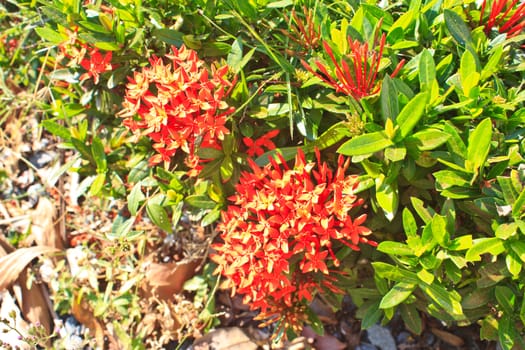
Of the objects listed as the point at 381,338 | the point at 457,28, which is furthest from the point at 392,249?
the point at 381,338

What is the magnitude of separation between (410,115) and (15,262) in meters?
2.15

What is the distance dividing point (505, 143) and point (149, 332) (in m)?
1.86

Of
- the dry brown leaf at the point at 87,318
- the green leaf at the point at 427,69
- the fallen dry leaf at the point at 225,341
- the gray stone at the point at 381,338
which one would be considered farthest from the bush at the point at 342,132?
the dry brown leaf at the point at 87,318

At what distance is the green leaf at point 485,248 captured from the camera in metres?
1.61

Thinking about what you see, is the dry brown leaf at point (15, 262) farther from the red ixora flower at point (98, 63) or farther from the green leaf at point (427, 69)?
the green leaf at point (427, 69)

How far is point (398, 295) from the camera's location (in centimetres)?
176

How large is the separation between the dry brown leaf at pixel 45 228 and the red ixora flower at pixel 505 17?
2.36 meters

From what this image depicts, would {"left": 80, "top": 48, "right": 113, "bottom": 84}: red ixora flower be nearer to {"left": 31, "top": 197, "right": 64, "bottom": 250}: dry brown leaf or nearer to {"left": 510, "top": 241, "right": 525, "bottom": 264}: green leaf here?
{"left": 31, "top": 197, "right": 64, "bottom": 250}: dry brown leaf

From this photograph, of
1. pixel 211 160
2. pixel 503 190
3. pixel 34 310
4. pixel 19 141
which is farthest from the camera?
pixel 19 141

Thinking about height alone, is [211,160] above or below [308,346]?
above

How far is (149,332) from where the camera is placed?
2629 millimetres

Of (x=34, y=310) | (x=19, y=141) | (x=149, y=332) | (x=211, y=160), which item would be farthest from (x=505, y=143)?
(x=19, y=141)

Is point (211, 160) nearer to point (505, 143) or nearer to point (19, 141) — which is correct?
point (505, 143)

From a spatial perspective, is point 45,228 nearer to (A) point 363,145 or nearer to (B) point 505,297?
(A) point 363,145
